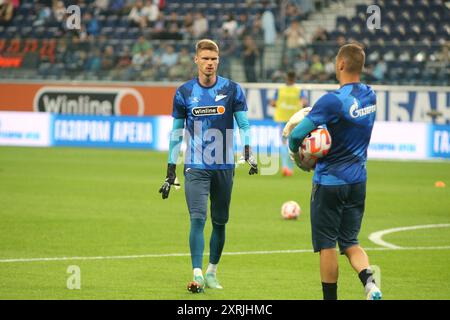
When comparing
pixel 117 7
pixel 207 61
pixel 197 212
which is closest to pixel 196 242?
pixel 197 212

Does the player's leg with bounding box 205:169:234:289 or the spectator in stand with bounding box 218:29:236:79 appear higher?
the spectator in stand with bounding box 218:29:236:79

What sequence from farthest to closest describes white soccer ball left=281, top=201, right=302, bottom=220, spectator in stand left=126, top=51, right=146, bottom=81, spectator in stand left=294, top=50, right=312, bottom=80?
1. spectator in stand left=126, top=51, right=146, bottom=81
2. spectator in stand left=294, top=50, right=312, bottom=80
3. white soccer ball left=281, top=201, right=302, bottom=220

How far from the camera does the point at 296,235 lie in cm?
1488

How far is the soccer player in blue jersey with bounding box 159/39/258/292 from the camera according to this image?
1038cm

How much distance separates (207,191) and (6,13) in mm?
27418

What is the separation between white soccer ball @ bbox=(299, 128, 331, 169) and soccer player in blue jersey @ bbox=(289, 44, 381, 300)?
0.06 meters

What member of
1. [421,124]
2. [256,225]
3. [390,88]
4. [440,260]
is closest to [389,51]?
[390,88]

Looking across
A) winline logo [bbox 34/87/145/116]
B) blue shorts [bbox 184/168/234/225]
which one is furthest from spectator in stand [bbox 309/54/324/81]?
blue shorts [bbox 184/168/234/225]

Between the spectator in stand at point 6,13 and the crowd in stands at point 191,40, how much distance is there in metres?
0.04

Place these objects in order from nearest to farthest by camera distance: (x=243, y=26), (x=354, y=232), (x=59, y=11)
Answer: (x=354, y=232), (x=243, y=26), (x=59, y=11)

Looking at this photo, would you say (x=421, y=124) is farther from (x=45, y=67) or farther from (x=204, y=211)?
(x=204, y=211)

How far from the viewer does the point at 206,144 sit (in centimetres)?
1052

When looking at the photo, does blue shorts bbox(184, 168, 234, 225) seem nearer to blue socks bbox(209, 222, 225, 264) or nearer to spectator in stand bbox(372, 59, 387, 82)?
blue socks bbox(209, 222, 225, 264)

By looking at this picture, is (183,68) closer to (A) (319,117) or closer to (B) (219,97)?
(B) (219,97)
